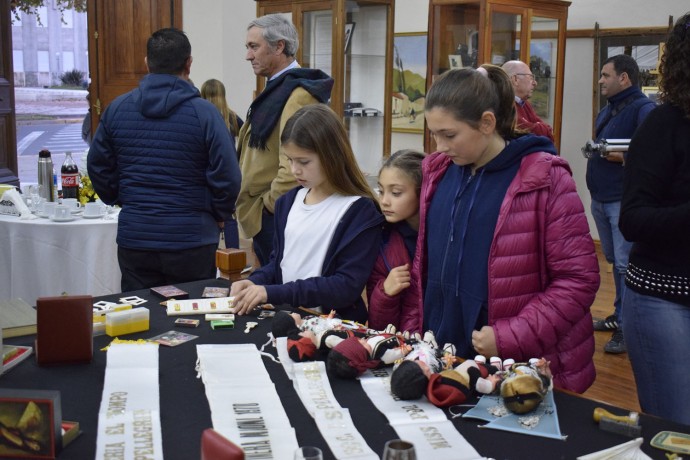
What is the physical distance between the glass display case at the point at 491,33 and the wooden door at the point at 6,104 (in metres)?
3.59

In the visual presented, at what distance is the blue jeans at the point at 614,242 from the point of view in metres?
4.79

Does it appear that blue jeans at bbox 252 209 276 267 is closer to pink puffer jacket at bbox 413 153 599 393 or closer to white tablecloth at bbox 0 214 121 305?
white tablecloth at bbox 0 214 121 305

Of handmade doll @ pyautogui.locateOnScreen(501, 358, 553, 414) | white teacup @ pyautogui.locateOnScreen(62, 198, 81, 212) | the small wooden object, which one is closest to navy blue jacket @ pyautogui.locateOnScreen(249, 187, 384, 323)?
the small wooden object

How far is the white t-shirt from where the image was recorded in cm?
240

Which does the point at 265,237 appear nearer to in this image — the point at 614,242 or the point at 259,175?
the point at 259,175

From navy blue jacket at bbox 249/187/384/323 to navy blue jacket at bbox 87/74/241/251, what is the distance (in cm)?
91

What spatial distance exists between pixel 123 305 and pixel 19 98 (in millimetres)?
8235

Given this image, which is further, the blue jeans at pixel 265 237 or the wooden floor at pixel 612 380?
the wooden floor at pixel 612 380

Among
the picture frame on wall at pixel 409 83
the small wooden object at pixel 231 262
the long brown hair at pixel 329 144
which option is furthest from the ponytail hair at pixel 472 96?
the picture frame on wall at pixel 409 83

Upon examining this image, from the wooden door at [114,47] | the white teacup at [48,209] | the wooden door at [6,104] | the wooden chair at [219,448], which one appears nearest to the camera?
the wooden chair at [219,448]

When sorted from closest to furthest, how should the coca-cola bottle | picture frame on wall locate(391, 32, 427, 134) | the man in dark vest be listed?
the coca-cola bottle
the man in dark vest
picture frame on wall locate(391, 32, 427, 134)

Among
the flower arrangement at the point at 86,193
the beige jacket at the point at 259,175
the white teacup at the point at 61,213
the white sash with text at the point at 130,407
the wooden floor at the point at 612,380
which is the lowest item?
the wooden floor at the point at 612,380

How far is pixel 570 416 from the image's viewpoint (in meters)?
1.54

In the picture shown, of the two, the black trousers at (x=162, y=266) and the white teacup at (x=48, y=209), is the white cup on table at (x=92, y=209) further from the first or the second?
the black trousers at (x=162, y=266)
